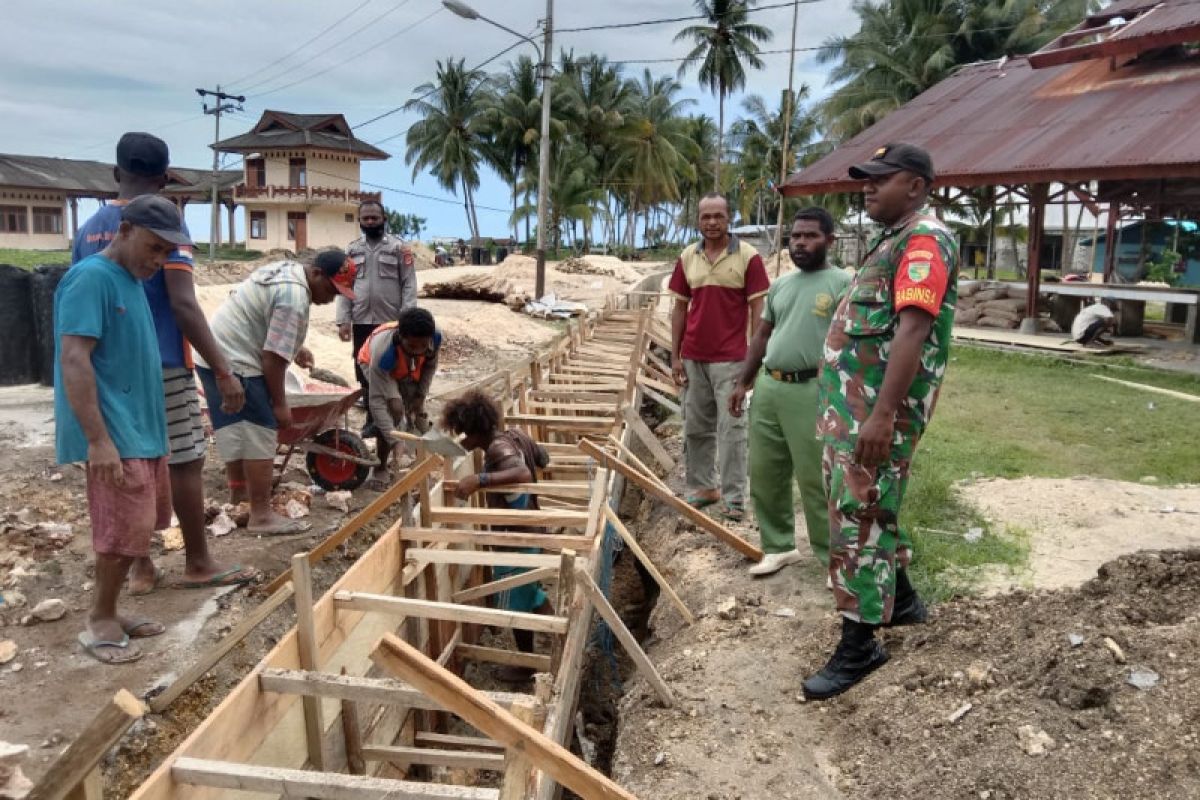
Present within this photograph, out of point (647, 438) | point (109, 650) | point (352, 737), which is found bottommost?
point (352, 737)

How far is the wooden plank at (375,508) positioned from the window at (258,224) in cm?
3870

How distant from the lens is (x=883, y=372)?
3.03 meters

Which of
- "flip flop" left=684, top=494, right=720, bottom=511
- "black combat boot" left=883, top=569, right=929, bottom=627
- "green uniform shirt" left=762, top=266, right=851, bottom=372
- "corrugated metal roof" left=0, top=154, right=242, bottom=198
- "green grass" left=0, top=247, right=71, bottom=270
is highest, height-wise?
"corrugated metal roof" left=0, top=154, right=242, bottom=198

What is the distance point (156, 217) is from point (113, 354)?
1.82 feet

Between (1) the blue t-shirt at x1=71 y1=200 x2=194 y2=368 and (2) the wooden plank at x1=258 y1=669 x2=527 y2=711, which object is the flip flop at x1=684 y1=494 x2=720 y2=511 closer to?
(1) the blue t-shirt at x1=71 y1=200 x2=194 y2=368

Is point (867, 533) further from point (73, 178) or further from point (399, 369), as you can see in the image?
point (73, 178)

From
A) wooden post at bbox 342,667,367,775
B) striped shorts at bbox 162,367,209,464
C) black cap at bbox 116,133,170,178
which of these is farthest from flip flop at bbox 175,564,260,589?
black cap at bbox 116,133,170,178

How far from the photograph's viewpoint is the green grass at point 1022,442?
455 centimetres

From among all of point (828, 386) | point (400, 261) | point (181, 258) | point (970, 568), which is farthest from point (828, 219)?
point (400, 261)

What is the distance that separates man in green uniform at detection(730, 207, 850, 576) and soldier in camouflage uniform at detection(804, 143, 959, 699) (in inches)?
32.3

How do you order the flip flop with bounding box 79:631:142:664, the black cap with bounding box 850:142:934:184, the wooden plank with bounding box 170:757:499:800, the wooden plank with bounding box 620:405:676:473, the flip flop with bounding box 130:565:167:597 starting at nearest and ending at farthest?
the wooden plank with bounding box 170:757:499:800 → the black cap with bounding box 850:142:934:184 → the flip flop with bounding box 79:631:142:664 → the flip flop with bounding box 130:565:167:597 → the wooden plank with bounding box 620:405:676:473

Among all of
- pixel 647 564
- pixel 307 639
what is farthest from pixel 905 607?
pixel 307 639

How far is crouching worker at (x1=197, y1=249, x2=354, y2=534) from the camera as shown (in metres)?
4.56

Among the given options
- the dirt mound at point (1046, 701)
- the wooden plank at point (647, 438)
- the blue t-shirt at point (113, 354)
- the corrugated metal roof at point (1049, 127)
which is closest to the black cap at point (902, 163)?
the dirt mound at point (1046, 701)
